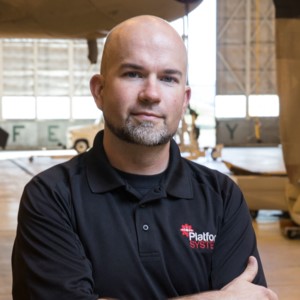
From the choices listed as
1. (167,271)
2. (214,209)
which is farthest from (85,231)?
(214,209)

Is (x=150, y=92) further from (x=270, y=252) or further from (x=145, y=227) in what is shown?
(x=270, y=252)

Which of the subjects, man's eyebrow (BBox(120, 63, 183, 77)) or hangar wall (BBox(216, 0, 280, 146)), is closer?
man's eyebrow (BBox(120, 63, 183, 77))

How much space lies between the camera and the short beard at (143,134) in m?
2.08

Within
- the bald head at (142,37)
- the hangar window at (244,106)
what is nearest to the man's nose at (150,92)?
the bald head at (142,37)

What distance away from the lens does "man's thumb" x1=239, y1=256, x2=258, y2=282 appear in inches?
84.3

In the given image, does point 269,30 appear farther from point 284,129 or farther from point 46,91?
point 284,129

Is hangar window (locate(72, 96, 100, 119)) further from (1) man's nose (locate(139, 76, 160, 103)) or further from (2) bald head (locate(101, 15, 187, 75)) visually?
(1) man's nose (locate(139, 76, 160, 103))

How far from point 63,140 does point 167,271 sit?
27275 millimetres

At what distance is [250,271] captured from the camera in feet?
7.13

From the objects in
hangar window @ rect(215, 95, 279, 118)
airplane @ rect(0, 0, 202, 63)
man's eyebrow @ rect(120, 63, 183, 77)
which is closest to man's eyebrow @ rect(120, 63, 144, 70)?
man's eyebrow @ rect(120, 63, 183, 77)

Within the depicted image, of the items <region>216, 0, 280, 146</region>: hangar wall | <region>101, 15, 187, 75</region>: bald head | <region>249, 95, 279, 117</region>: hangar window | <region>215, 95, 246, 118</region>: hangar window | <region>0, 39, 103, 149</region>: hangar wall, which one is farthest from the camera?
<region>215, 95, 246, 118</region>: hangar window

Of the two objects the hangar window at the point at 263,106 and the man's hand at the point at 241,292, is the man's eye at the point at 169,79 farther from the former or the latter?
the hangar window at the point at 263,106

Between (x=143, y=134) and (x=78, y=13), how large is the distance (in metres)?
3.68

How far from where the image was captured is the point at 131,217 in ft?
6.95
